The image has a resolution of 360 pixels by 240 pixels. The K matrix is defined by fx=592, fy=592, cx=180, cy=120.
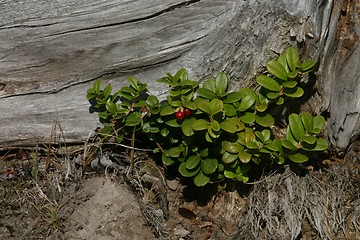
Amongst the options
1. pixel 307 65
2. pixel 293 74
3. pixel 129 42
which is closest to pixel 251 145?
pixel 293 74

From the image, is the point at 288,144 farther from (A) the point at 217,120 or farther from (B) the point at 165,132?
(B) the point at 165,132

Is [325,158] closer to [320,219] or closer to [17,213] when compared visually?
[320,219]

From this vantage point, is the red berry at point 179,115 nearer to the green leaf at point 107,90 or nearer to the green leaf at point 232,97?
the green leaf at point 232,97

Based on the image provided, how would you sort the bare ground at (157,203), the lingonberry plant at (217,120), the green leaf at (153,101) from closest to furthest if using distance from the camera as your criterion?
the lingonberry plant at (217,120) < the green leaf at (153,101) < the bare ground at (157,203)

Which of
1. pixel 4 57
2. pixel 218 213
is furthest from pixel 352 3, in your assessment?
pixel 4 57

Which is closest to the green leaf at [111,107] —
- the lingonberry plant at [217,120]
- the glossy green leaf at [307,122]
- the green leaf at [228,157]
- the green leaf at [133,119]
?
the lingonberry plant at [217,120]

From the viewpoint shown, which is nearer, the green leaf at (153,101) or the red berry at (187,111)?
the red berry at (187,111)
